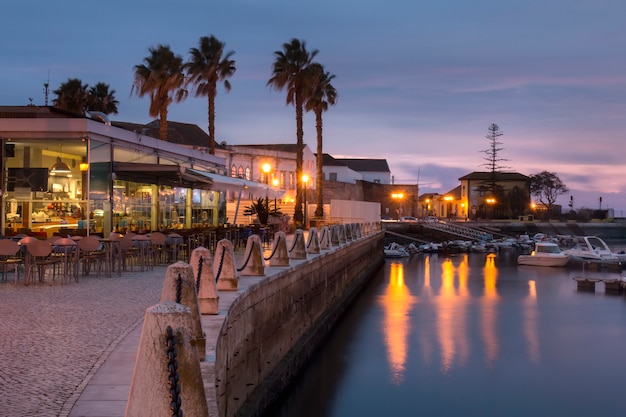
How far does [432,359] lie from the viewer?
20844 millimetres

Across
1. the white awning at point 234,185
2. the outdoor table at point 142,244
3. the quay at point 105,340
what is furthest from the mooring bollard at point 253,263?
the white awning at point 234,185

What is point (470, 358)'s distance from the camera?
2131 cm

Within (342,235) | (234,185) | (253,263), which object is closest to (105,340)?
(253,263)

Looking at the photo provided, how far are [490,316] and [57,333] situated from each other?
23.5 meters

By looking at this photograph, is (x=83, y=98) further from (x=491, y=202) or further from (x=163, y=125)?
(x=491, y=202)

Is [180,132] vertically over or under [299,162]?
over

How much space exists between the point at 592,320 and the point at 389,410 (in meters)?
17.0

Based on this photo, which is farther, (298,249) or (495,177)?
(495,177)

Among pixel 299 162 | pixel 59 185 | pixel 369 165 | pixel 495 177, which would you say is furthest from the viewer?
pixel 369 165

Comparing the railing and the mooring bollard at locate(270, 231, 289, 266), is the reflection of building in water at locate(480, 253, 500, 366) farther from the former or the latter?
the railing

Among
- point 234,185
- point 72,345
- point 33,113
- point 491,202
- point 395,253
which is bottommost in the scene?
point 395,253

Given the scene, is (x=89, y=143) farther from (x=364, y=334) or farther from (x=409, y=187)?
(x=409, y=187)

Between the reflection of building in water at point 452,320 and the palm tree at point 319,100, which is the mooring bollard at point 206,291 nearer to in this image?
the reflection of building in water at point 452,320

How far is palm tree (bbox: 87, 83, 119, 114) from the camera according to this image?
62062 millimetres
